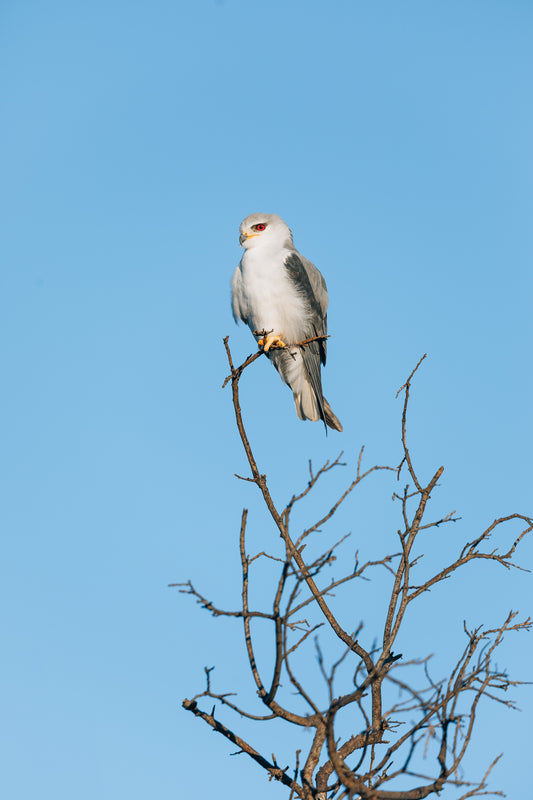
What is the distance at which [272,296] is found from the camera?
6184mm

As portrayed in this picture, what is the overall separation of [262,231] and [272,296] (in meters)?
0.74

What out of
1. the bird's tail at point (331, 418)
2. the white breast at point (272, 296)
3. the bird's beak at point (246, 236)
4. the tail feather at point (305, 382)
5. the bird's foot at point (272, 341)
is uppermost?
the bird's beak at point (246, 236)

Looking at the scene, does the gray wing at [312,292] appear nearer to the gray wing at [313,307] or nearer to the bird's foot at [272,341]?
the gray wing at [313,307]

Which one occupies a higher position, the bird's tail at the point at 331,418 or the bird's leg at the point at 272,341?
the bird's leg at the point at 272,341

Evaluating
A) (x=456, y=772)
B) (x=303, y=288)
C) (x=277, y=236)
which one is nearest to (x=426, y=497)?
(x=456, y=772)

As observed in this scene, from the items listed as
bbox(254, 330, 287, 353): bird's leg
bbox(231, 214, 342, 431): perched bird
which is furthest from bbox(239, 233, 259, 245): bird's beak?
bbox(254, 330, 287, 353): bird's leg

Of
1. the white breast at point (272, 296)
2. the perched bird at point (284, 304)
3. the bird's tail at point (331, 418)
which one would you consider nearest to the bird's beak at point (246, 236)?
the perched bird at point (284, 304)

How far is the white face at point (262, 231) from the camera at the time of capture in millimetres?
6465

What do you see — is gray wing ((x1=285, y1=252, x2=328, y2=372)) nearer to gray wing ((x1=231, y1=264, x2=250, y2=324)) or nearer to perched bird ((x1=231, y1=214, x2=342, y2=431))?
perched bird ((x1=231, y1=214, x2=342, y2=431))

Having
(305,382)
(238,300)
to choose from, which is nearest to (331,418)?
(305,382)

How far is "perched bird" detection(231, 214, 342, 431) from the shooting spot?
6.20 meters

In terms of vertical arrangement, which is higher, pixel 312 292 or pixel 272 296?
pixel 312 292

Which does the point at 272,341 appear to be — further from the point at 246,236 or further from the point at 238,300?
the point at 246,236

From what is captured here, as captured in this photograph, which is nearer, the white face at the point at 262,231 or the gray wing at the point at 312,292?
the gray wing at the point at 312,292
